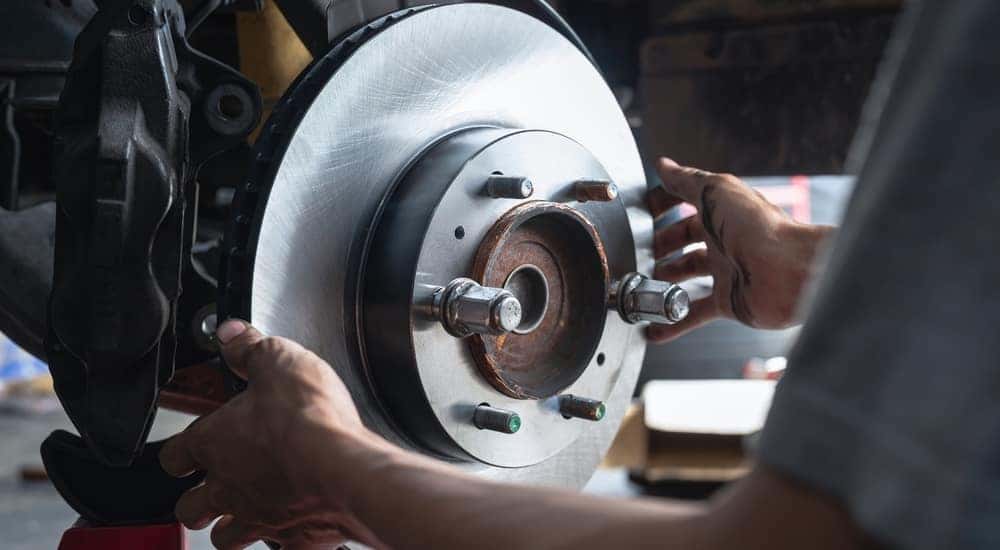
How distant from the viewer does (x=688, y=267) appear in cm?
97

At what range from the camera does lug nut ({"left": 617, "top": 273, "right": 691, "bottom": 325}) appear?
0.78 m

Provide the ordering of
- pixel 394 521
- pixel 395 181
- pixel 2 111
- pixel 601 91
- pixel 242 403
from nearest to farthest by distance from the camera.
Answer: pixel 394 521
pixel 242 403
pixel 395 181
pixel 601 91
pixel 2 111

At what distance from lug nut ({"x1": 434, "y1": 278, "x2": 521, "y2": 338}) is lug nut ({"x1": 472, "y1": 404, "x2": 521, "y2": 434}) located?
0.20 ft

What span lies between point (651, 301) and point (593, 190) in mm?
89

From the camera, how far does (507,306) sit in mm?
657

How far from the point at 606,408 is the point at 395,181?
0.82 feet

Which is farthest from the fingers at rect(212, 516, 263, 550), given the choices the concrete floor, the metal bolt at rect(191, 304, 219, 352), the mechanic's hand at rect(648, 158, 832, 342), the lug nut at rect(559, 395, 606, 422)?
the concrete floor

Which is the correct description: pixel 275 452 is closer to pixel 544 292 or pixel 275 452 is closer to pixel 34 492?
pixel 544 292

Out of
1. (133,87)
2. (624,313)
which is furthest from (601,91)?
(133,87)

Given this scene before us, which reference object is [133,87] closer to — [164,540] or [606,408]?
[164,540]

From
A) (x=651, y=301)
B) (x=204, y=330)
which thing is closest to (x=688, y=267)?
(x=651, y=301)

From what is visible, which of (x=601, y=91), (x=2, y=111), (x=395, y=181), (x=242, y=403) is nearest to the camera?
(x=242, y=403)

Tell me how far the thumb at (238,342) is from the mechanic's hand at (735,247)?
388 millimetres

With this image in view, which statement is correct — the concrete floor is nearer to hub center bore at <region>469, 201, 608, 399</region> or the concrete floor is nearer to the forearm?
hub center bore at <region>469, 201, 608, 399</region>
